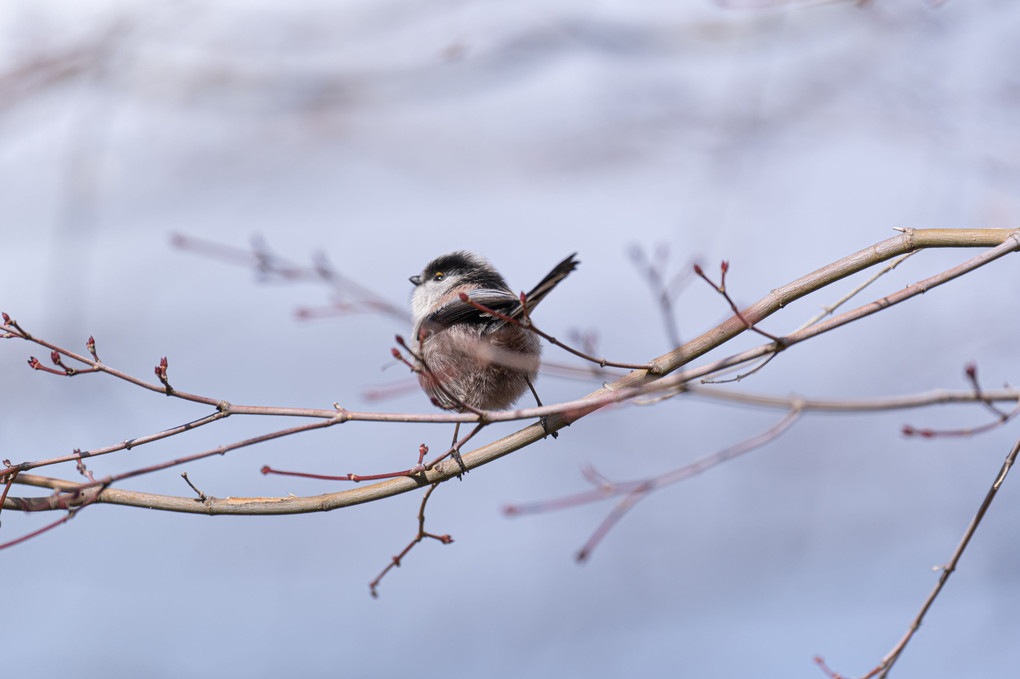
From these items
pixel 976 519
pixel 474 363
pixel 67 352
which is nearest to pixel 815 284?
pixel 976 519

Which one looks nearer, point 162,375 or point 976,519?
point 976,519

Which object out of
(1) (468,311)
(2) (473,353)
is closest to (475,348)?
(2) (473,353)

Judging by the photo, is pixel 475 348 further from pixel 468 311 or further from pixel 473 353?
pixel 468 311

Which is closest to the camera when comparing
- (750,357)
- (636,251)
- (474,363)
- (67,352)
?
(750,357)

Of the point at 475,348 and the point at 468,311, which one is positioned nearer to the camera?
the point at 475,348

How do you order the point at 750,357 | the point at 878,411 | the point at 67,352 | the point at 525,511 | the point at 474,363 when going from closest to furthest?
the point at 878,411
the point at 750,357
the point at 525,511
the point at 67,352
the point at 474,363

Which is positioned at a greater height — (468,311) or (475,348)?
(468,311)

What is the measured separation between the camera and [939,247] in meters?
2.37

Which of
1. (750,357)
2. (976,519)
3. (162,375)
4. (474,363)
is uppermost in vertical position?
(474,363)

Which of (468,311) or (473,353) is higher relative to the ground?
(468,311)

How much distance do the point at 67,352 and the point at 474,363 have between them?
1.67 m

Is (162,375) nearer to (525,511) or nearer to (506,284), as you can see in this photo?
(525,511)

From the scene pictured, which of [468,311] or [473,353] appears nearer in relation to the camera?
[473,353]

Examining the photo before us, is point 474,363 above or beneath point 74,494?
above
